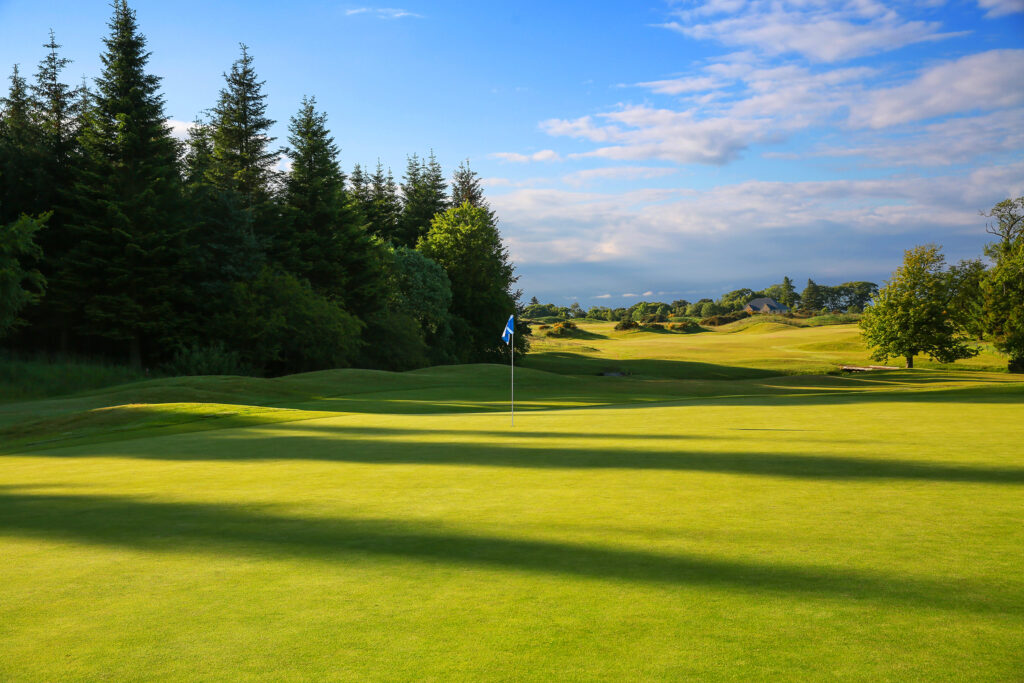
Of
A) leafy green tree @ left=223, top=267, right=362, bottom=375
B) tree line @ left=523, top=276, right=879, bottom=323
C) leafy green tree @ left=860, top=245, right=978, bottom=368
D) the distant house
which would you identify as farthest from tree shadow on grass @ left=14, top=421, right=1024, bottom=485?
the distant house

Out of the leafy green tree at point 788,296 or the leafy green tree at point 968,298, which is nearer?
the leafy green tree at point 968,298

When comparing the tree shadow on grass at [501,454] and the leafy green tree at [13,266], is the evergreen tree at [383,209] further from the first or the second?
the tree shadow on grass at [501,454]

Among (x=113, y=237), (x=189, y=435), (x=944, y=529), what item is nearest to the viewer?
(x=944, y=529)

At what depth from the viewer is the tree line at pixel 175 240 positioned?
35.6m

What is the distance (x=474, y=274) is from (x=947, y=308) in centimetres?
3589

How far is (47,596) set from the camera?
4449 millimetres

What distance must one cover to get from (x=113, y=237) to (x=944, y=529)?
3955 cm

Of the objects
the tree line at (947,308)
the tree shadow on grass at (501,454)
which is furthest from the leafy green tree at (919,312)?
the tree shadow on grass at (501,454)

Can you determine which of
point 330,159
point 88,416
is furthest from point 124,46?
point 88,416

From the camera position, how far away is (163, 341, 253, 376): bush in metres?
34.2

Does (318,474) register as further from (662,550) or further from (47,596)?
(662,550)

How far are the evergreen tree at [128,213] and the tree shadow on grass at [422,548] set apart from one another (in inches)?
1256

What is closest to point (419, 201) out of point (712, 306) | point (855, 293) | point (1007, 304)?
point (1007, 304)

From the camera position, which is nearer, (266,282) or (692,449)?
(692,449)
